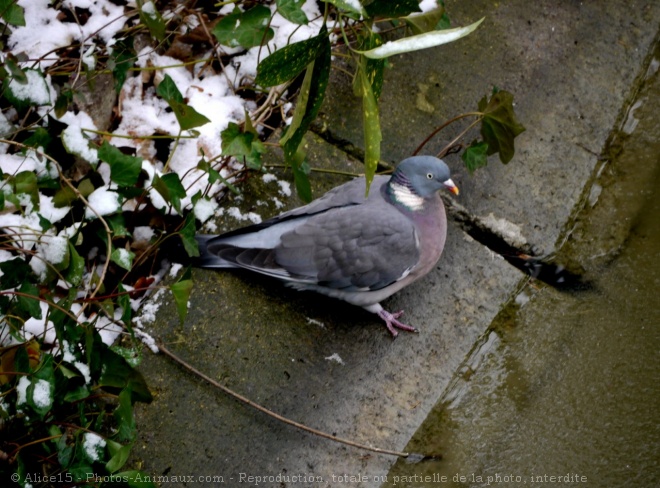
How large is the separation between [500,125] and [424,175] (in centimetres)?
34

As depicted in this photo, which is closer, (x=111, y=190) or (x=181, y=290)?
(x=181, y=290)

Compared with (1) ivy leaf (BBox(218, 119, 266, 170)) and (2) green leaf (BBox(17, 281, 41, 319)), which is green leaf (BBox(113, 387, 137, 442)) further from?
(1) ivy leaf (BBox(218, 119, 266, 170))

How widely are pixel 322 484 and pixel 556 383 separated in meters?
0.80

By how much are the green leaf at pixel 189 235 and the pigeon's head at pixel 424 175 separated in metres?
0.66

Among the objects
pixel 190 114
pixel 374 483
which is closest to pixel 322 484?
pixel 374 483

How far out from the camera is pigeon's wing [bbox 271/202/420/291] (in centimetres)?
235

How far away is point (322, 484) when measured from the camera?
83.4 inches

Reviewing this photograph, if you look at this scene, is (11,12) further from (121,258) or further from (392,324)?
(392,324)

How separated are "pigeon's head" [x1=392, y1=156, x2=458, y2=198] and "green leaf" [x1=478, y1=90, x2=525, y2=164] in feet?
0.84

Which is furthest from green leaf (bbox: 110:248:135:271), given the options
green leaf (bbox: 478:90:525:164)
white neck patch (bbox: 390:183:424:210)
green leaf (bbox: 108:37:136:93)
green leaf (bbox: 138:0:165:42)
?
green leaf (bbox: 478:90:525:164)

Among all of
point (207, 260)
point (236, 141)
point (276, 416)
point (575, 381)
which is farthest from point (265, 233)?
point (575, 381)

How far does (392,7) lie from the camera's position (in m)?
1.76

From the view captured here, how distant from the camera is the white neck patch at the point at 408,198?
2.44 metres

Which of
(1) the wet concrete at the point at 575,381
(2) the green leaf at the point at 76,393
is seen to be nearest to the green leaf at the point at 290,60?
(2) the green leaf at the point at 76,393
